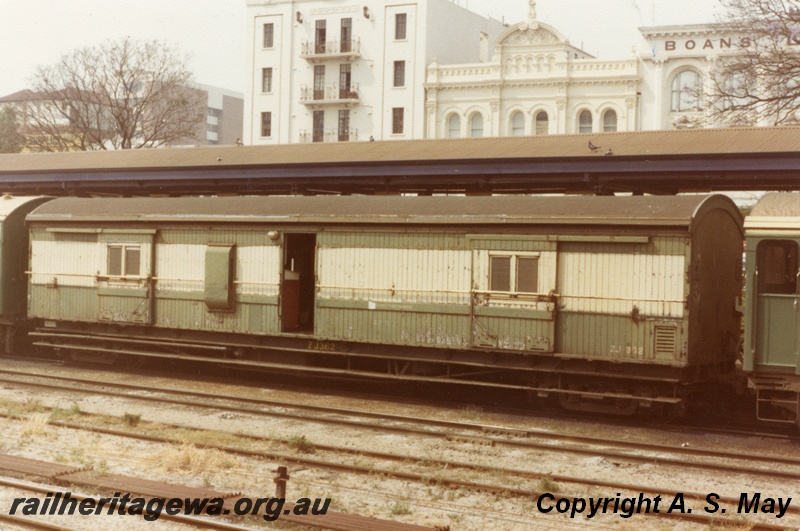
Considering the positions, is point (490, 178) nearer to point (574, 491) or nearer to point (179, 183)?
point (179, 183)

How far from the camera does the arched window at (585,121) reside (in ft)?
159

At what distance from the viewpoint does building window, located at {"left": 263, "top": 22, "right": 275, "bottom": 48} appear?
194ft

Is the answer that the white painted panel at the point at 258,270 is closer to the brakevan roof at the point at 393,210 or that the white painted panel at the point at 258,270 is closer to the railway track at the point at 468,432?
the brakevan roof at the point at 393,210

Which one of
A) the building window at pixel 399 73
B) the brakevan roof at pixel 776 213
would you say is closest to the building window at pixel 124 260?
the brakevan roof at pixel 776 213

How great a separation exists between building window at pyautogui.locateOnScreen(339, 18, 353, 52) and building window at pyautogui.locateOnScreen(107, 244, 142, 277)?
39147 millimetres

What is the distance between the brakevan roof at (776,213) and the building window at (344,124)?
43679 mm

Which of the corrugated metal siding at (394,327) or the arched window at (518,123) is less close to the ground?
the arched window at (518,123)

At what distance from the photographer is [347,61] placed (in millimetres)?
56781

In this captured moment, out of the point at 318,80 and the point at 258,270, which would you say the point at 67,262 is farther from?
the point at 318,80

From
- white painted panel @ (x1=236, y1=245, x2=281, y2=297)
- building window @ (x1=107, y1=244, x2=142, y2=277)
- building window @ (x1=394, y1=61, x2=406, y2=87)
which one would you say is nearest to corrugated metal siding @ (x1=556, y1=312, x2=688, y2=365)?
white painted panel @ (x1=236, y1=245, x2=281, y2=297)

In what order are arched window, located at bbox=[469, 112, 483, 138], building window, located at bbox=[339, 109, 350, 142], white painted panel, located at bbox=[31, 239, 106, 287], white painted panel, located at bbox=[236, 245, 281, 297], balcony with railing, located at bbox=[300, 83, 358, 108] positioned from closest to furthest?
white painted panel, located at bbox=[236, 245, 281, 297] → white painted panel, located at bbox=[31, 239, 106, 287] → arched window, located at bbox=[469, 112, 483, 138] → balcony with railing, located at bbox=[300, 83, 358, 108] → building window, located at bbox=[339, 109, 350, 142]

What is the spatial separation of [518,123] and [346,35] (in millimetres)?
13561

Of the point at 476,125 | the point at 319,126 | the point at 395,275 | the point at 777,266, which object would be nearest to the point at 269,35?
the point at 319,126

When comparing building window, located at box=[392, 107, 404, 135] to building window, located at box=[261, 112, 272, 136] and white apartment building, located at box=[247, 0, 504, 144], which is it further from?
building window, located at box=[261, 112, 272, 136]
